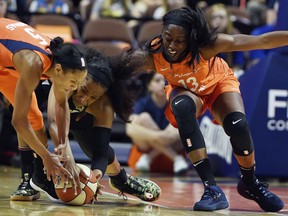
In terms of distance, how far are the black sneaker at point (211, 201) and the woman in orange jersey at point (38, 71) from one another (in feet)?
2.49

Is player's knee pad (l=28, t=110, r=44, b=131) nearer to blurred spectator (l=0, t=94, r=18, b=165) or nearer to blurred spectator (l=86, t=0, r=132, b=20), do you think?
blurred spectator (l=0, t=94, r=18, b=165)

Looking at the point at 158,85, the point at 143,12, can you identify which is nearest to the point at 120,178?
the point at 158,85

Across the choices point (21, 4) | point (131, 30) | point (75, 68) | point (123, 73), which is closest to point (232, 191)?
point (123, 73)

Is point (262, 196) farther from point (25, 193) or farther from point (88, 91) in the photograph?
point (25, 193)

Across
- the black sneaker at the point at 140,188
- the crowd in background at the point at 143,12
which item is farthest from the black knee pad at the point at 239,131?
the crowd in background at the point at 143,12

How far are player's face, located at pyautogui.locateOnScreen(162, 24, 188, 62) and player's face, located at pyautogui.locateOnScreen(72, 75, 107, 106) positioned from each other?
0.48m

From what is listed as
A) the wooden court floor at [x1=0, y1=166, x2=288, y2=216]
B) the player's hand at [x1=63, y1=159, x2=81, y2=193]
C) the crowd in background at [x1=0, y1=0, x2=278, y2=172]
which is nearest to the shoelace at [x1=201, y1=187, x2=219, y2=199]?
the wooden court floor at [x1=0, y1=166, x2=288, y2=216]

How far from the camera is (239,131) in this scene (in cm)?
447

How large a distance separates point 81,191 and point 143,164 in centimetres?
372

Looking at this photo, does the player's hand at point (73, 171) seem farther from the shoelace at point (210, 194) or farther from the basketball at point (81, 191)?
the shoelace at point (210, 194)

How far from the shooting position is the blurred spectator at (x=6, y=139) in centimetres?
858

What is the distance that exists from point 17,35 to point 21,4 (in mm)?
6223

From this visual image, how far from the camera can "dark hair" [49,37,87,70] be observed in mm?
4078

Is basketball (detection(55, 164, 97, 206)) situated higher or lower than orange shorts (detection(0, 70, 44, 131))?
lower
